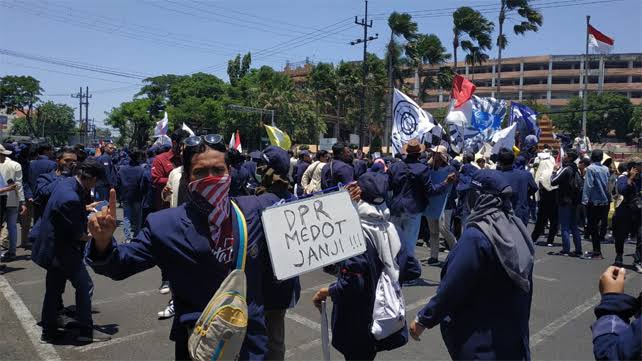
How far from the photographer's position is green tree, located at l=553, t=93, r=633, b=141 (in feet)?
233

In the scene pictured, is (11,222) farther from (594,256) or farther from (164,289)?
(594,256)

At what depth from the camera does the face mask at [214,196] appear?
7.77 ft

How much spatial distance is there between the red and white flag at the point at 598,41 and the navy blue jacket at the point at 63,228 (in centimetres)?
3492

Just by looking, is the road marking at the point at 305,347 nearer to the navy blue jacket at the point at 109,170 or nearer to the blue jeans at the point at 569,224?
the blue jeans at the point at 569,224

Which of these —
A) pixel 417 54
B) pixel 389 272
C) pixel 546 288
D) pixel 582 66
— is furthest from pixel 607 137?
pixel 389 272

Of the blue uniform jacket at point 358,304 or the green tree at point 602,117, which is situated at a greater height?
the green tree at point 602,117

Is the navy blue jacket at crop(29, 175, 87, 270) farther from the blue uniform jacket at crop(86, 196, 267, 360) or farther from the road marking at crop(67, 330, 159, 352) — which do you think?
the blue uniform jacket at crop(86, 196, 267, 360)

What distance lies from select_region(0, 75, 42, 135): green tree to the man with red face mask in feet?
246

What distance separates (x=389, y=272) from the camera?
130 inches

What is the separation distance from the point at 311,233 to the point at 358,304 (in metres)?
0.78

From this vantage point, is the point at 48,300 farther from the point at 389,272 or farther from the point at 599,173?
the point at 599,173

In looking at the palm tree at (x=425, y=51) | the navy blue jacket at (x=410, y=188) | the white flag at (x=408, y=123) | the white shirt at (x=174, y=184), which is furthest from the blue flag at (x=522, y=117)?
the palm tree at (x=425, y=51)

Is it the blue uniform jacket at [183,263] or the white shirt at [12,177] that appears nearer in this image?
the blue uniform jacket at [183,263]

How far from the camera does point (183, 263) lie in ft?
7.63
